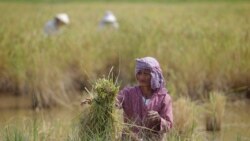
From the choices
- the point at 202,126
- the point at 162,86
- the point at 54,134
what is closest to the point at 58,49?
the point at 202,126

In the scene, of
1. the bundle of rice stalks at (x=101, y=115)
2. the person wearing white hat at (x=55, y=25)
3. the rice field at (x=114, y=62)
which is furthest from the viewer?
the person wearing white hat at (x=55, y=25)

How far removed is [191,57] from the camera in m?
11.7

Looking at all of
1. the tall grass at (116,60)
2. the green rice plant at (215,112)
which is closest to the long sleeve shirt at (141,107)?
the green rice plant at (215,112)

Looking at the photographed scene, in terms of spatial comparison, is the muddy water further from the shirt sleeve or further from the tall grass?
the shirt sleeve

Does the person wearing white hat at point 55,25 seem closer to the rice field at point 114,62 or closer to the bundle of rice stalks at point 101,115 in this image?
the rice field at point 114,62

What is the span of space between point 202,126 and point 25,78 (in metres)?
3.43

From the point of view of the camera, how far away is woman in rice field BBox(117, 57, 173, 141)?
6316 mm

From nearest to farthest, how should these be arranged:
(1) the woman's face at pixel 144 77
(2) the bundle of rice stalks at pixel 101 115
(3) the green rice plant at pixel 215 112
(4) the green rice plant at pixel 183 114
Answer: (2) the bundle of rice stalks at pixel 101 115 < (1) the woman's face at pixel 144 77 < (4) the green rice plant at pixel 183 114 < (3) the green rice plant at pixel 215 112

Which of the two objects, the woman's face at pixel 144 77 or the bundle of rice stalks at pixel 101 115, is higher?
the woman's face at pixel 144 77

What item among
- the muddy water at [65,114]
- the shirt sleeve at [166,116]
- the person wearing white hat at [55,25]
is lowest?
the muddy water at [65,114]

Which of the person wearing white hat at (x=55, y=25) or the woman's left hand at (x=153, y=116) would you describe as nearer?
the woman's left hand at (x=153, y=116)

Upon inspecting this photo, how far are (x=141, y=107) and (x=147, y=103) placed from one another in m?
0.07

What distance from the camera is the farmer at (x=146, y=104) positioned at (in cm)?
630

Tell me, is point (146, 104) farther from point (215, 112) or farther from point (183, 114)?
point (215, 112)
